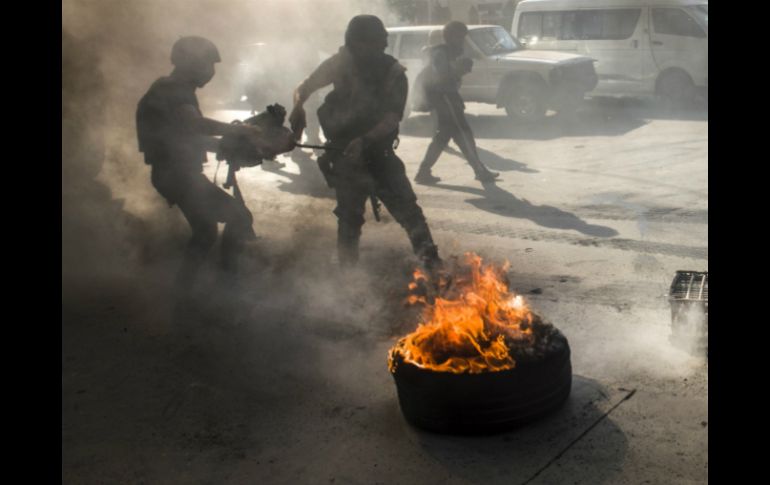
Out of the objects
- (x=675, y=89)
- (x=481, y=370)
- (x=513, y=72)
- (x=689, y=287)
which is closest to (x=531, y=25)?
(x=513, y=72)

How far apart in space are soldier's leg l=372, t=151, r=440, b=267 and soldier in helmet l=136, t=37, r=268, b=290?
3.33 ft

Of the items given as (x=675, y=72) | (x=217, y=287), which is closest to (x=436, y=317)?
(x=217, y=287)

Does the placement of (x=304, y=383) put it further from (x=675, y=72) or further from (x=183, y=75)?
(x=675, y=72)

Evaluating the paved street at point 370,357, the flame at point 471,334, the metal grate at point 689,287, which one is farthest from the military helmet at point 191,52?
the metal grate at point 689,287

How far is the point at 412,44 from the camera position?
15477mm

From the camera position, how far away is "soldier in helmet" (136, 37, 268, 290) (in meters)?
5.94

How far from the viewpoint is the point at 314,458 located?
396 centimetres

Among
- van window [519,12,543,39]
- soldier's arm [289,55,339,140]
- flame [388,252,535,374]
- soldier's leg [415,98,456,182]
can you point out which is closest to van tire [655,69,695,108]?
van window [519,12,543,39]

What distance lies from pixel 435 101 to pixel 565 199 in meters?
2.36

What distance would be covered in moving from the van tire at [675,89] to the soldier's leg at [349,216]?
417 inches

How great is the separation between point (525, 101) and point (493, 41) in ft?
5.27

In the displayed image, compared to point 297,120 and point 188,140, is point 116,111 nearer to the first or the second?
point 188,140

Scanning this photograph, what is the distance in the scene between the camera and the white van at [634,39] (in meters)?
14.6

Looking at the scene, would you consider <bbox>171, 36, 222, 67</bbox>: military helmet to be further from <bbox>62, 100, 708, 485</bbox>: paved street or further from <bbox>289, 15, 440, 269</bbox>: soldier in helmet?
<bbox>62, 100, 708, 485</bbox>: paved street
